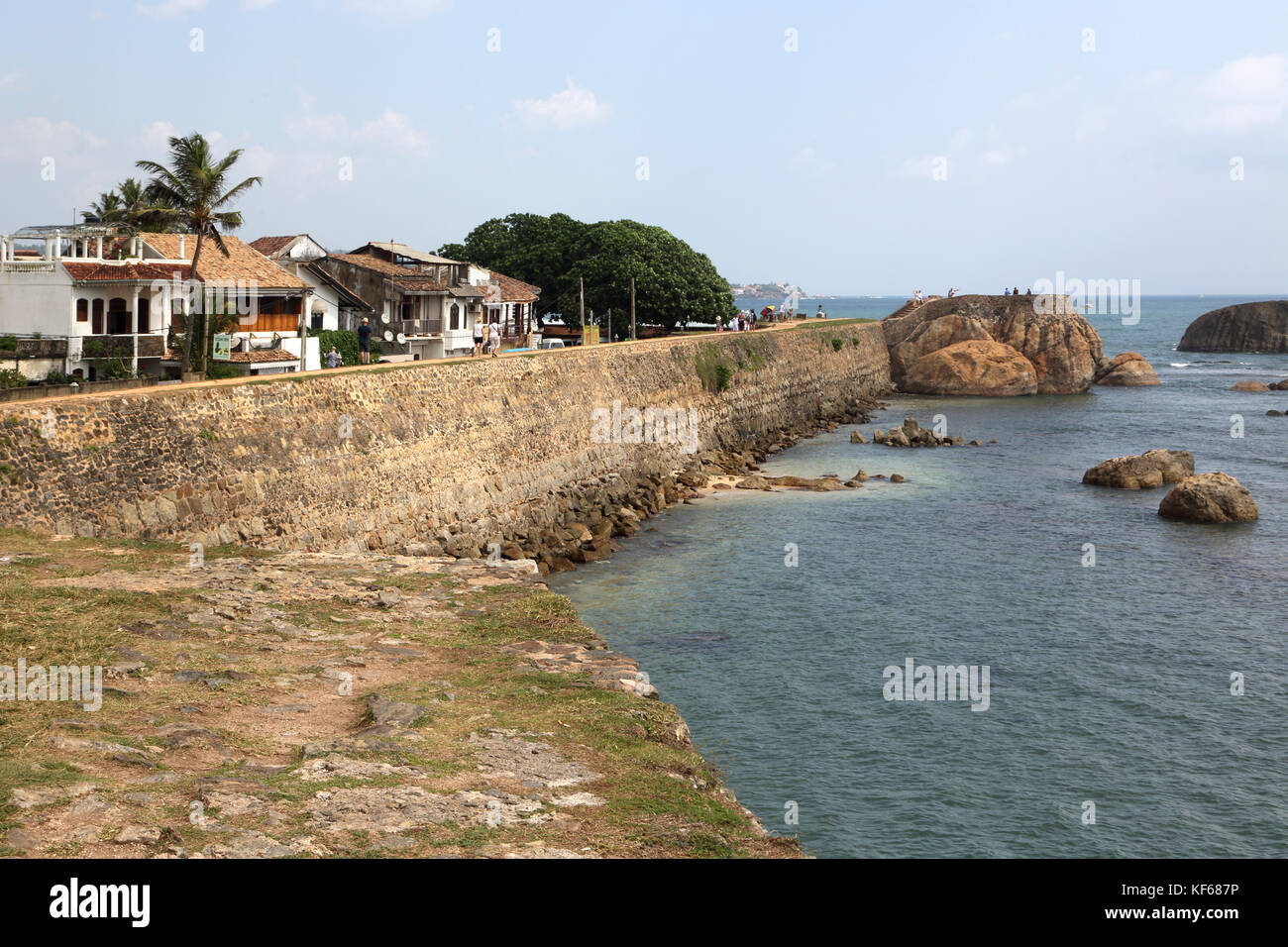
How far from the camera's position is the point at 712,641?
28.9 metres

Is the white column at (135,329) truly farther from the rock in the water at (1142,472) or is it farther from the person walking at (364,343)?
the rock in the water at (1142,472)

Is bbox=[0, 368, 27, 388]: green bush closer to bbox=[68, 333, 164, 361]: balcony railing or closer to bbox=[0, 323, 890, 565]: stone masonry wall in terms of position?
bbox=[68, 333, 164, 361]: balcony railing

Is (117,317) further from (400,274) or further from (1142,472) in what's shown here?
(1142,472)

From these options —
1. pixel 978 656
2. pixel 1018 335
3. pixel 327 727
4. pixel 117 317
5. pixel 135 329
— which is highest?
pixel 1018 335

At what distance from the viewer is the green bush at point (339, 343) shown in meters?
48.3

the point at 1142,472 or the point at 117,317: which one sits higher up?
the point at 117,317

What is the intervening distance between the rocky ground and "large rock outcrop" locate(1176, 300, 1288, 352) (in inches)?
6150

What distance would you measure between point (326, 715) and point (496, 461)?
25341mm

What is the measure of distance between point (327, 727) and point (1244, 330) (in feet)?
539

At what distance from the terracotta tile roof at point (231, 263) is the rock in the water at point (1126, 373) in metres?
82.9

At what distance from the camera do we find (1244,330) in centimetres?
15312

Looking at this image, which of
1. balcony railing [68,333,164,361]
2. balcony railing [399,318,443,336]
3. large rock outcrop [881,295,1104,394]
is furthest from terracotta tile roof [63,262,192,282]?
large rock outcrop [881,295,1104,394]

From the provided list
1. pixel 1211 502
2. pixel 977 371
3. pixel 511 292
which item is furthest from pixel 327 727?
pixel 977 371
